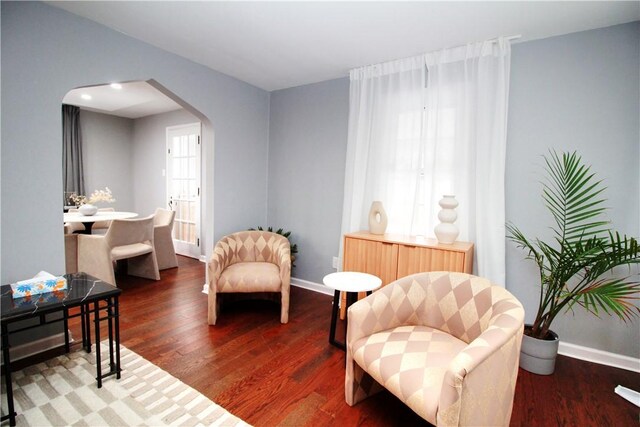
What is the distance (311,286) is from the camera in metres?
3.82

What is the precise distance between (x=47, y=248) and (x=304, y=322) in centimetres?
211

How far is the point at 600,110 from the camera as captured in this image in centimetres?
229

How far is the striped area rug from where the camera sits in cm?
164

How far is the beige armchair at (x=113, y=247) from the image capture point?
3.47 m

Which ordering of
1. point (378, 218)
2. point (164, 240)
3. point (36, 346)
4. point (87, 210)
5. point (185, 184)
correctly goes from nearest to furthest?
point (36, 346) → point (378, 218) → point (87, 210) → point (164, 240) → point (185, 184)

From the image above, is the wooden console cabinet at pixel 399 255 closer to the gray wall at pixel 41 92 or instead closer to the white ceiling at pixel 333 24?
the white ceiling at pixel 333 24

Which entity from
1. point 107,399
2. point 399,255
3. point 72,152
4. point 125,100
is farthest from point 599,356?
point 72,152

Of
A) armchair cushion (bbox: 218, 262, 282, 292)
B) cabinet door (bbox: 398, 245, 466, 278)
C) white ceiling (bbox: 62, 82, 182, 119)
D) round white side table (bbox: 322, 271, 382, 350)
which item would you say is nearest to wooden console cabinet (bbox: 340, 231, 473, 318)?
cabinet door (bbox: 398, 245, 466, 278)

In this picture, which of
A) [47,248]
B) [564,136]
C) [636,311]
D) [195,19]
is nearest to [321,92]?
[195,19]

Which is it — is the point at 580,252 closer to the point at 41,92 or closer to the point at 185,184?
the point at 41,92

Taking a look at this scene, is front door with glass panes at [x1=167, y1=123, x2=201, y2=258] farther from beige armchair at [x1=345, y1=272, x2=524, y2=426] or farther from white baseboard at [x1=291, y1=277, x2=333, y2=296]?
beige armchair at [x1=345, y1=272, x2=524, y2=426]

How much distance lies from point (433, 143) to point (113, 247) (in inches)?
145

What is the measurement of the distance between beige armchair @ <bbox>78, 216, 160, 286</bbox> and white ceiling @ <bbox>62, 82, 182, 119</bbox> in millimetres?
1808

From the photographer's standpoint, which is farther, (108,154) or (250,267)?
(108,154)
